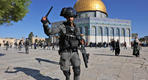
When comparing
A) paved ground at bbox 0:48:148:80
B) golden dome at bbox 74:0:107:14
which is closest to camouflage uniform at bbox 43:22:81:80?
paved ground at bbox 0:48:148:80

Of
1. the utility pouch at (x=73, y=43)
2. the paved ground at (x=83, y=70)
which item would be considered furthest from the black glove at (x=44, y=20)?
the paved ground at (x=83, y=70)

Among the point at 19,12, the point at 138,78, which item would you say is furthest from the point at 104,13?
the point at 138,78

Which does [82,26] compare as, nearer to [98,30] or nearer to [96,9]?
[98,30]

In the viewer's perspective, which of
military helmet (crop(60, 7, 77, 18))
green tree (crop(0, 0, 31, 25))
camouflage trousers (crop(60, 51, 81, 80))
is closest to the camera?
camouflage trousers (crop(60, 51, 81, 80))

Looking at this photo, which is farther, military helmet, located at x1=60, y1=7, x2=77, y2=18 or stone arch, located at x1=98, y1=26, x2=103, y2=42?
stone arch, located at x1=98, y1=26, x2=103, y2=42

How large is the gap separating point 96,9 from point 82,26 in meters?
9.70

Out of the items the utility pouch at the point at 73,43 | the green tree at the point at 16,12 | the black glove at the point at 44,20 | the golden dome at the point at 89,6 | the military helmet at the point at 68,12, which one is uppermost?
the golden dome at the point at 89,6

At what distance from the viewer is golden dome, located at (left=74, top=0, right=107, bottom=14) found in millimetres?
51844

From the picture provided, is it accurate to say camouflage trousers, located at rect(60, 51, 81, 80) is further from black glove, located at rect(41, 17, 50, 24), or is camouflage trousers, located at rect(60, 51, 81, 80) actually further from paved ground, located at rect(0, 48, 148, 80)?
paved ground, located at rect(0, 48, 148, 80)

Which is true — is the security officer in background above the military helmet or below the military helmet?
below

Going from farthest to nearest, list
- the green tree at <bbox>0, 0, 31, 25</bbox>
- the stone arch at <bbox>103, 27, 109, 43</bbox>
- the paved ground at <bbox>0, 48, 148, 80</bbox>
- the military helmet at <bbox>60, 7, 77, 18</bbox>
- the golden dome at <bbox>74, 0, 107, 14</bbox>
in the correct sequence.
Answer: the golden dome at <bbox>74, 0, 107, 14</bbox>
the stone arch at <bbox>103, 27, 109, 43</bbox>
the green tree at <bbox>0, 0, 31, 25</bbox>
the paved ground at <bbox>0, 48, 148, 80</bbox>
the military helmet at <bbox>60, 7, 77, 18</bbox>

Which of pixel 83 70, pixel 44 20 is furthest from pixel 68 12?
pixel 83 70

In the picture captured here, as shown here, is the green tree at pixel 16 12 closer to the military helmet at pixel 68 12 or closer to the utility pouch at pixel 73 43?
the military helmet at pixel 68 12

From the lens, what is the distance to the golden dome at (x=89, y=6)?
5184 cm
